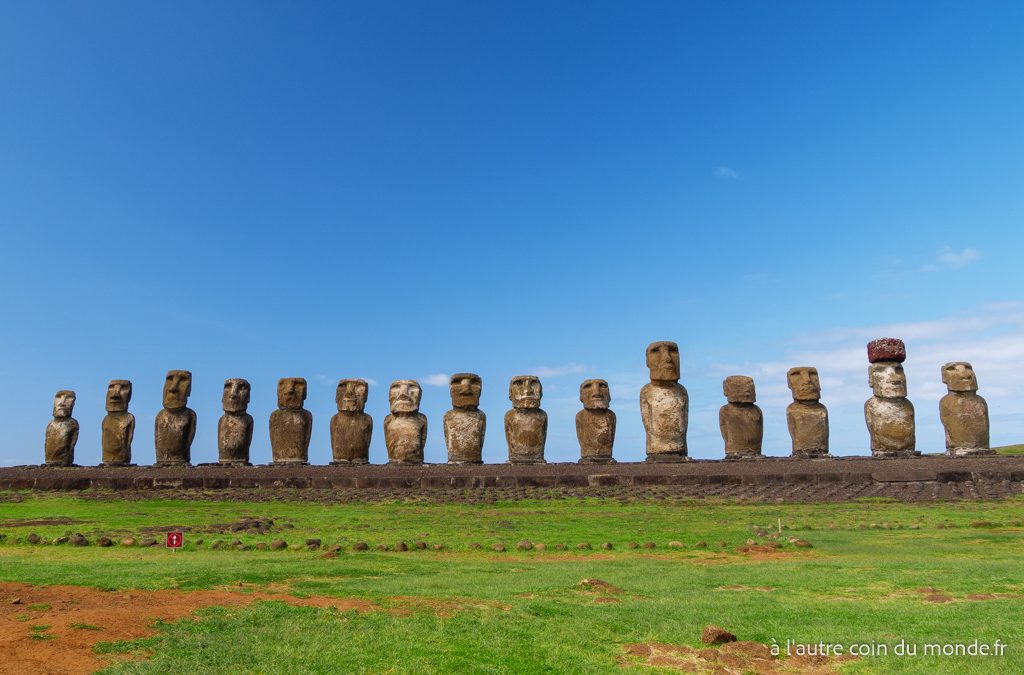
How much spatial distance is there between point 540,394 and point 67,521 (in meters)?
11.7

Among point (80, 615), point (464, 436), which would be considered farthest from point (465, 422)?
point (80, 615)

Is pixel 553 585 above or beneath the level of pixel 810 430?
beneath

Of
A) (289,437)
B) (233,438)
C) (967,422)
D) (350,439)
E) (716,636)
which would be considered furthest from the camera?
(233,438)

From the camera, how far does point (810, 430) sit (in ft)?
66.9

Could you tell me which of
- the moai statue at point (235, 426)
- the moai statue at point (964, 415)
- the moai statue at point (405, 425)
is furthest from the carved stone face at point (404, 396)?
the moai statue at point (964, 415)

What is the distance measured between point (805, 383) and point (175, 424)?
18.0m

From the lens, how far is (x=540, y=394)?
21.1 metres

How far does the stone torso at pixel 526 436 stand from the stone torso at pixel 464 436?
86 centimetres

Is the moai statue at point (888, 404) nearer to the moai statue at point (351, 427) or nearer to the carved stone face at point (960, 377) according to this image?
the carved stone face at point (960, 377)

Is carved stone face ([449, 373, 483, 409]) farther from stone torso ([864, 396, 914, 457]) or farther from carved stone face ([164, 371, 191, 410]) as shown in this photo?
stone torso ([864, 396, 914, 457])

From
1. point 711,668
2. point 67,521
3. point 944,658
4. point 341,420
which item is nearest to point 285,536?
point 67,521

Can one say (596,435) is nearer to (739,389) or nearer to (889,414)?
(739,389)

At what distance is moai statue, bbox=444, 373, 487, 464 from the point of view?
21.0 meters

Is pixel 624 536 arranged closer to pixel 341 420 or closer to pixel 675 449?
pixel 675 449
